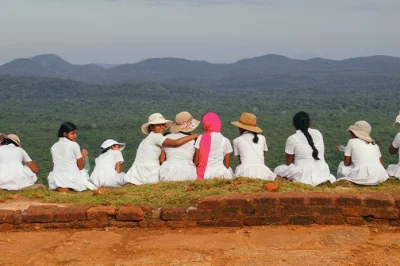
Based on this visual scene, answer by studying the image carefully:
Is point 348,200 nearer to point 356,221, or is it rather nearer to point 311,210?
point 356,221

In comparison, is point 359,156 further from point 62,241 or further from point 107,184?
point 62,241

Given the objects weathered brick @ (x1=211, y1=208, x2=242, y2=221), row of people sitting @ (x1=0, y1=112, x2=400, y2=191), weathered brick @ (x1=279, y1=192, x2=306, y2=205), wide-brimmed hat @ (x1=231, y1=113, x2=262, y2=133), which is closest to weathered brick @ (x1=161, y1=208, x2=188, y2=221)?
weathered brick @ (x1=211, y1=208, x2=242, y2=221)

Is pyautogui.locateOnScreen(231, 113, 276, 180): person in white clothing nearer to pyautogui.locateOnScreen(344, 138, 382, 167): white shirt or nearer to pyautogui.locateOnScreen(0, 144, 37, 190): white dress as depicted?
pyautogui.locateOnScreen(344, 138, 382, 167): white shirt

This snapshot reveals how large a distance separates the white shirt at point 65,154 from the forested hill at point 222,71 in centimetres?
10077

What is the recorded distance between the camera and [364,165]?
25.4 feet

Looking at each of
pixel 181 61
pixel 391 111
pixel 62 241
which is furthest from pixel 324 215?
pixel 181 61

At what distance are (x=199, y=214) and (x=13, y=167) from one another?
3.15 metres

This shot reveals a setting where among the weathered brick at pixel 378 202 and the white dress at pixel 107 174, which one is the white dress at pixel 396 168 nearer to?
the weathered brick at pixel 378 202

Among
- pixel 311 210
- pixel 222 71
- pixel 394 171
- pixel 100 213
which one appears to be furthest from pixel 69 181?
pixel 222 71

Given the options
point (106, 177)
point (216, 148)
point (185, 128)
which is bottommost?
point (106, 177)

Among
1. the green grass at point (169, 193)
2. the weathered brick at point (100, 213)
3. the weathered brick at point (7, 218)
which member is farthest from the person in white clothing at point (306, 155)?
the weathered brick at point (7, 218)

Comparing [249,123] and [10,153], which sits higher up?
[249,123]

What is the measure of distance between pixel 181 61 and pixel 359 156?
15828 centimetres

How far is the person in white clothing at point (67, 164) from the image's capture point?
7.73 metres
